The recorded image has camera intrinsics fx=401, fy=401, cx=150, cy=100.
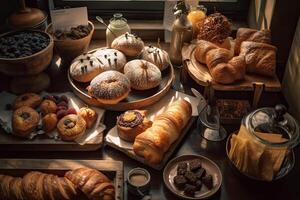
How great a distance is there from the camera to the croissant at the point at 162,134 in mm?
1156

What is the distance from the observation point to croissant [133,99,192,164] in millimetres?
1156

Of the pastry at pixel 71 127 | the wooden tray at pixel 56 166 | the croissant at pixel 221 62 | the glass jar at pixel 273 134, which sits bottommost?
the wooden tray at pixel 56 166

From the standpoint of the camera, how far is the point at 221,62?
52.1 inches

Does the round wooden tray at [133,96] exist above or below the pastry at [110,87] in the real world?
below

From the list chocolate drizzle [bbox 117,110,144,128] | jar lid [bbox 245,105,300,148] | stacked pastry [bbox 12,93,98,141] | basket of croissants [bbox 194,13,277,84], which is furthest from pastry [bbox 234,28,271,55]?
stacked pastry [bbox 12,93,98,141]

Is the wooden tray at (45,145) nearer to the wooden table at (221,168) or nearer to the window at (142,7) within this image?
the wooden table at (221,168)

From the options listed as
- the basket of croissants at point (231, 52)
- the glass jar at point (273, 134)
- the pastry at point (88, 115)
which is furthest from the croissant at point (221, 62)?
the pastry at point (88, 115)

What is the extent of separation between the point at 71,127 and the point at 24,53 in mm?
295

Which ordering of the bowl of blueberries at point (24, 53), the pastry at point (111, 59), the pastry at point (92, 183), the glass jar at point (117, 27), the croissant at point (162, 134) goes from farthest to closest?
1. the glass jar at point (117, 27)
2. the pastry at point (111, 59)
3. the bowl of blueberries at point (24, 53)
4. the croissant at point (162, 134)
5. the pastry at point (92, 183)

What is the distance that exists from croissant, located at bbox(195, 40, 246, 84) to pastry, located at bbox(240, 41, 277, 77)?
3 centimetres

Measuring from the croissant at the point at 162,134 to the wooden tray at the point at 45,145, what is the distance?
137 millimetres

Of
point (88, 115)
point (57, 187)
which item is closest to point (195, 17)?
point (88, 115)

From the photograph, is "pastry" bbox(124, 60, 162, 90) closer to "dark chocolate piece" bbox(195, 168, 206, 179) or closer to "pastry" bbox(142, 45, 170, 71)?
"pastry" bbox(142, 45, 170, 71)

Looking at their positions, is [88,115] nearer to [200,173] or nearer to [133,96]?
[133,96]
